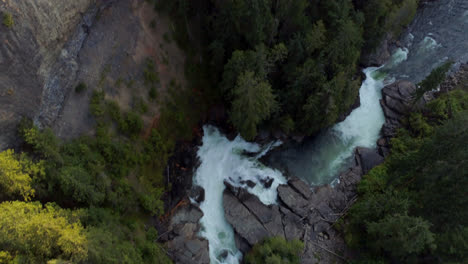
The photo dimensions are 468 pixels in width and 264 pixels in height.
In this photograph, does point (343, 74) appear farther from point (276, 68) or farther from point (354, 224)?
point (354, 224)

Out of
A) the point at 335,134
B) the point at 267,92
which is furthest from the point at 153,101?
the point at 335,134

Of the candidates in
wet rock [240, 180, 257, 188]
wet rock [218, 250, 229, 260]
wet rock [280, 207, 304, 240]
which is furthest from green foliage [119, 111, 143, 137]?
wet rock [280, 207, 304, 240]

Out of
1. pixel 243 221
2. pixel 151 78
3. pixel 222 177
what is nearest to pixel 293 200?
pixel 243 221

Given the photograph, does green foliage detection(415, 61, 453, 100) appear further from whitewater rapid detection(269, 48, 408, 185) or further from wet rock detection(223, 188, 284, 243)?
wet rock detection(223, 188, 284, 243)

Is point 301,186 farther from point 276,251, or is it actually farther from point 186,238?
point 186,238

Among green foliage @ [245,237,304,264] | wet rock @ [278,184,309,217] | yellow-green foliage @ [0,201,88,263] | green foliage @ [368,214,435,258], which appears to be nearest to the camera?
yellow-green foliage @ [0,201,88,263]

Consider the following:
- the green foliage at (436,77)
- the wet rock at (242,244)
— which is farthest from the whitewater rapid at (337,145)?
the wet rock at (242,244)
